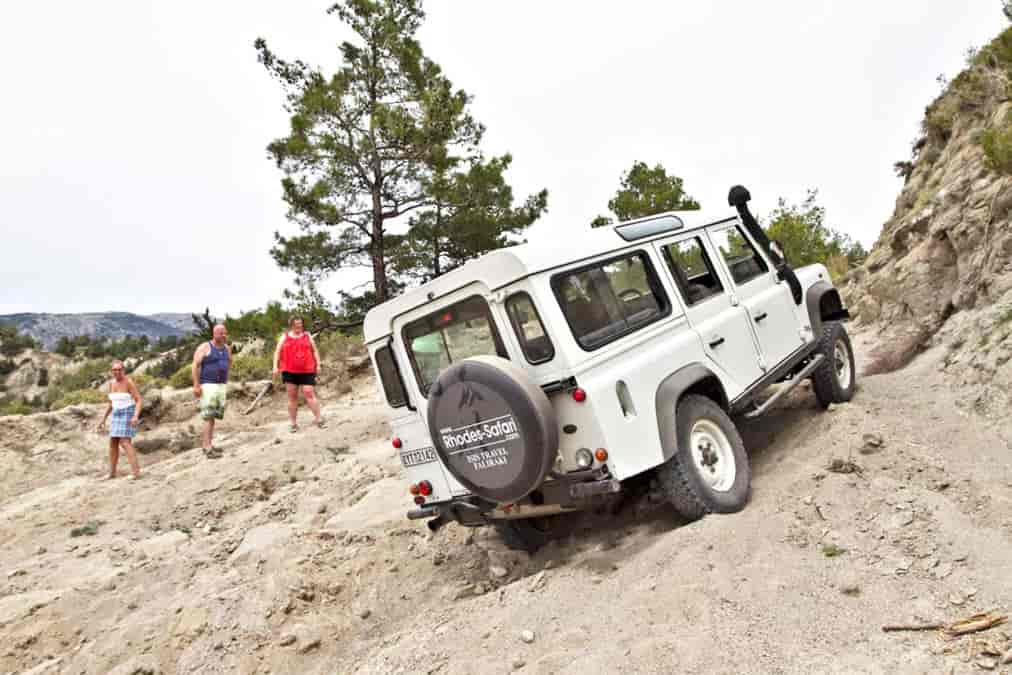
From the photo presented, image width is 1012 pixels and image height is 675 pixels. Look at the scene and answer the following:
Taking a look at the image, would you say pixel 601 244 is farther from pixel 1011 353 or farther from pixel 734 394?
pixel 1011 353

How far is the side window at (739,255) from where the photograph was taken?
5.32 m

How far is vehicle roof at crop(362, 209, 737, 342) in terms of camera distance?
3.89 meters

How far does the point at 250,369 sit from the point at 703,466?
13614 millimetres

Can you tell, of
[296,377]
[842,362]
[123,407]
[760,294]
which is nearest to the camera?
[760,294]

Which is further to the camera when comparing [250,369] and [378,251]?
[250,369]

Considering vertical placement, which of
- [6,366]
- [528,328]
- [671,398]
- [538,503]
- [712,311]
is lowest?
[538,503]

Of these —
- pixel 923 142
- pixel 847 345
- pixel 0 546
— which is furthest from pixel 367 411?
pixel 923 142

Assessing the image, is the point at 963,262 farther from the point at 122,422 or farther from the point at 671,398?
the point at 122,422

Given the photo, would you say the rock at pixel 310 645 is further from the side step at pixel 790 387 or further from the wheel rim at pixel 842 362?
the wheel rim at pixel 842 362

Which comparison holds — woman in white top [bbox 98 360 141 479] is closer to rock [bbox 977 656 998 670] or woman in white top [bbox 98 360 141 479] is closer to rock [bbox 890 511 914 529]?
rock [bbox 890 511 914 529]

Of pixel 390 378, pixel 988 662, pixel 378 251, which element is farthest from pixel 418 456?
pixel 378 251

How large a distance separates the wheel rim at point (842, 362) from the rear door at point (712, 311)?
1404mm

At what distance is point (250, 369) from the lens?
621 inches

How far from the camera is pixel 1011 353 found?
5.20 meters
